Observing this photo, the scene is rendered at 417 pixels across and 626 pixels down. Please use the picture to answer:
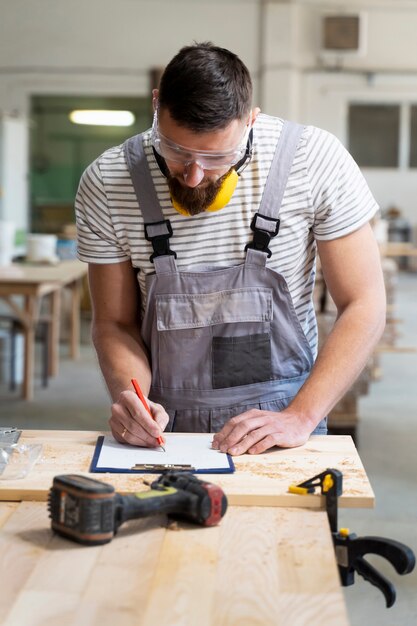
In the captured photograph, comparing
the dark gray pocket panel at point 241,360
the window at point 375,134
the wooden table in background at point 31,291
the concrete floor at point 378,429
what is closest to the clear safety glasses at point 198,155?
the dark gray pocket panel at point 241,360

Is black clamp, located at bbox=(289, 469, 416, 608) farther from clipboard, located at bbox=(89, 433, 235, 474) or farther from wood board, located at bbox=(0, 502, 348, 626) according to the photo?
clipboard, located at bbox=(89, 433, 235, 474)

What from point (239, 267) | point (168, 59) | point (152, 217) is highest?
point (168, 59)

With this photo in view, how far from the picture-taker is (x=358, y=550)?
151 cm

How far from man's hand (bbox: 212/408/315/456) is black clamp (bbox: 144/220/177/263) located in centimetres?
44

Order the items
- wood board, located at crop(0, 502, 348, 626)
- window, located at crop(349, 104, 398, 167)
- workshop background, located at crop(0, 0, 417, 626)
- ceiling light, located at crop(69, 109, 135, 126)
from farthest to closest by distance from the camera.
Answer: window, located at crop(349, 104, 398, 167) < workshop background, located at crop(0, 0, 417, 626) < ceiling light, located at crop(69, 109, 135, 126) < wood board, located at crop(0, 502, 348, 626)

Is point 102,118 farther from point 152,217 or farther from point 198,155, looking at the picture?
point 198,155

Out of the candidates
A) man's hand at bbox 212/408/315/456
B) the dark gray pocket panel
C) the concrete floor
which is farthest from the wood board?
the concrete floor

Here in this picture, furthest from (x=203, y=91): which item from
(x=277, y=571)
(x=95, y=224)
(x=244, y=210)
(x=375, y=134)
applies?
(x=375, y=134)

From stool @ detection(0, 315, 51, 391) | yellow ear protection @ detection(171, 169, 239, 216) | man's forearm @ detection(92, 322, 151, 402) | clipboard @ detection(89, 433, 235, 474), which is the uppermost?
yellow ear protection @ detection(171, 169, 239, 216)

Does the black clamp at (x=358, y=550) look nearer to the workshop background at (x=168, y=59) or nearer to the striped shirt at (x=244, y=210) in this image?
the striped shirt at (x=244, y=210)

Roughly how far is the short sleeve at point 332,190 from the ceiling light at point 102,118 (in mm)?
10032

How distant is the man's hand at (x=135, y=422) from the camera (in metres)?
1.84

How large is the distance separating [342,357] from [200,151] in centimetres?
59

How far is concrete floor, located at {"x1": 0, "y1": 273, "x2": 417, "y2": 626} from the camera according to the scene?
130 inches
